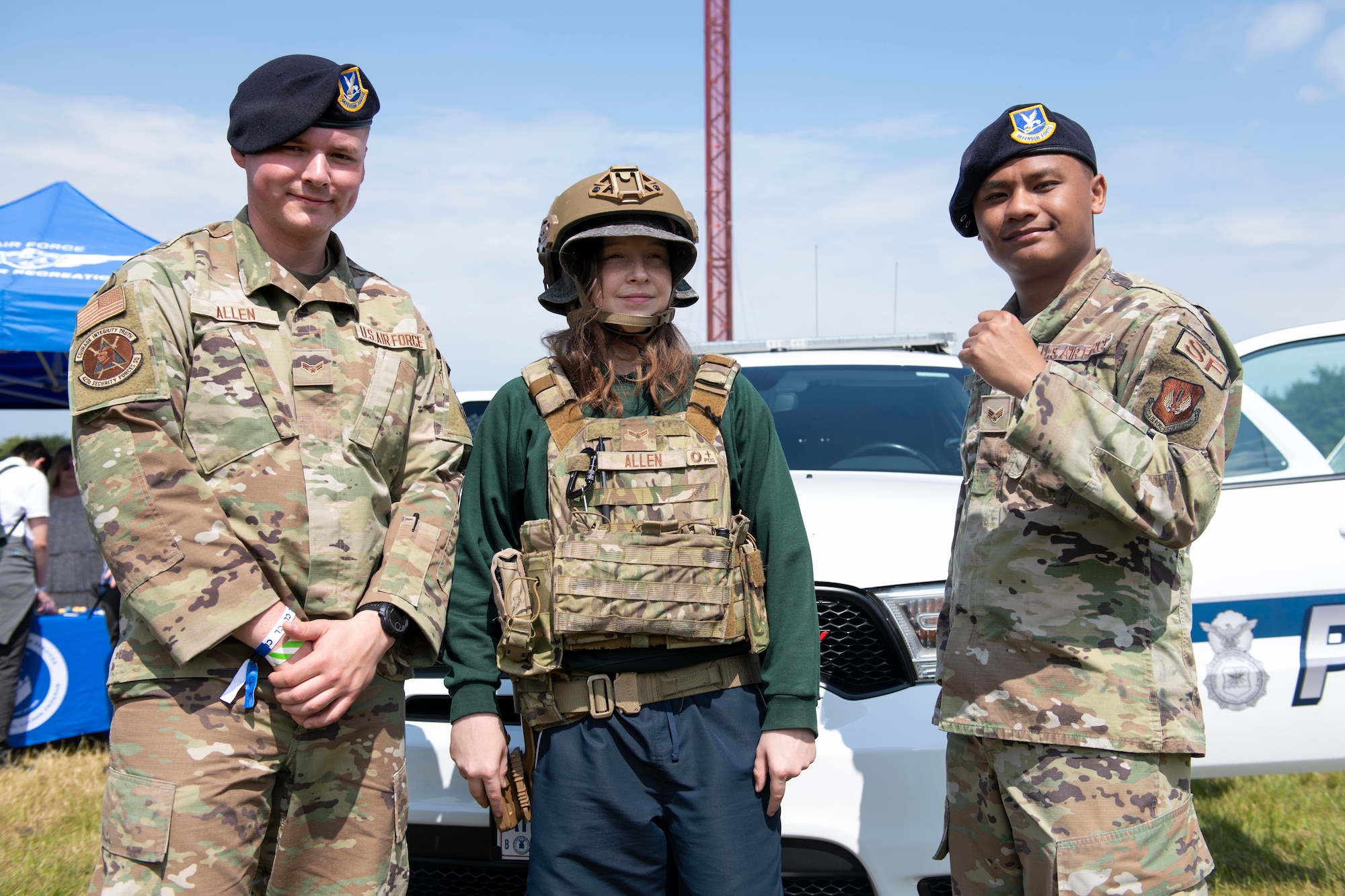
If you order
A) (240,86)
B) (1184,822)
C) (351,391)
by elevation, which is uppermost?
(240,86)

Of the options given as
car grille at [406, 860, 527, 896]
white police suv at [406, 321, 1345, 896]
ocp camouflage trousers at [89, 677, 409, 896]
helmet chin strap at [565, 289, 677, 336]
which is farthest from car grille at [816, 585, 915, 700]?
ocp camouflage trousers at [89, 677, 409, 896]

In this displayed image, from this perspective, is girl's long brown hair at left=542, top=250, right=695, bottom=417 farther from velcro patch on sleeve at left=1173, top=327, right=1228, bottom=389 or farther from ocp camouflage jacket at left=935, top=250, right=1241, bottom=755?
velcro patch on sleeve at left=1173, top=327, right=1228, bottom=389

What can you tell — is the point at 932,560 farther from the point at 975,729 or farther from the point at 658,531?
the point at 658,531

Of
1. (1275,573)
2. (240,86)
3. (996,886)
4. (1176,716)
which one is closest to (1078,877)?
(996,886)

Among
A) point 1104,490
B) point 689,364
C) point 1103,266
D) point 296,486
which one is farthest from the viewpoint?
point 689,364

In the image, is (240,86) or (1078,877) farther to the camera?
(240,86)

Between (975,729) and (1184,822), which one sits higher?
(975,729)

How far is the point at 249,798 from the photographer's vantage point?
1769 mm

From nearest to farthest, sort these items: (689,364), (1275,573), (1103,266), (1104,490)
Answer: (1104,490) < (1103,266) < (689,364) < (1275,573)

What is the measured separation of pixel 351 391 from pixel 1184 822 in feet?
6.08

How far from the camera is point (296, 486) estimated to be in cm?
188

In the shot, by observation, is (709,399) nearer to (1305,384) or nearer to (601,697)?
(601,697)

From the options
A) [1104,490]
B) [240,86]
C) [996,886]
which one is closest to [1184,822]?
[996,886]

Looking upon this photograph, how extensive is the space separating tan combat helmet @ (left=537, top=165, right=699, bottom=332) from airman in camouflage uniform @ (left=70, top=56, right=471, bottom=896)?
0.39 m
